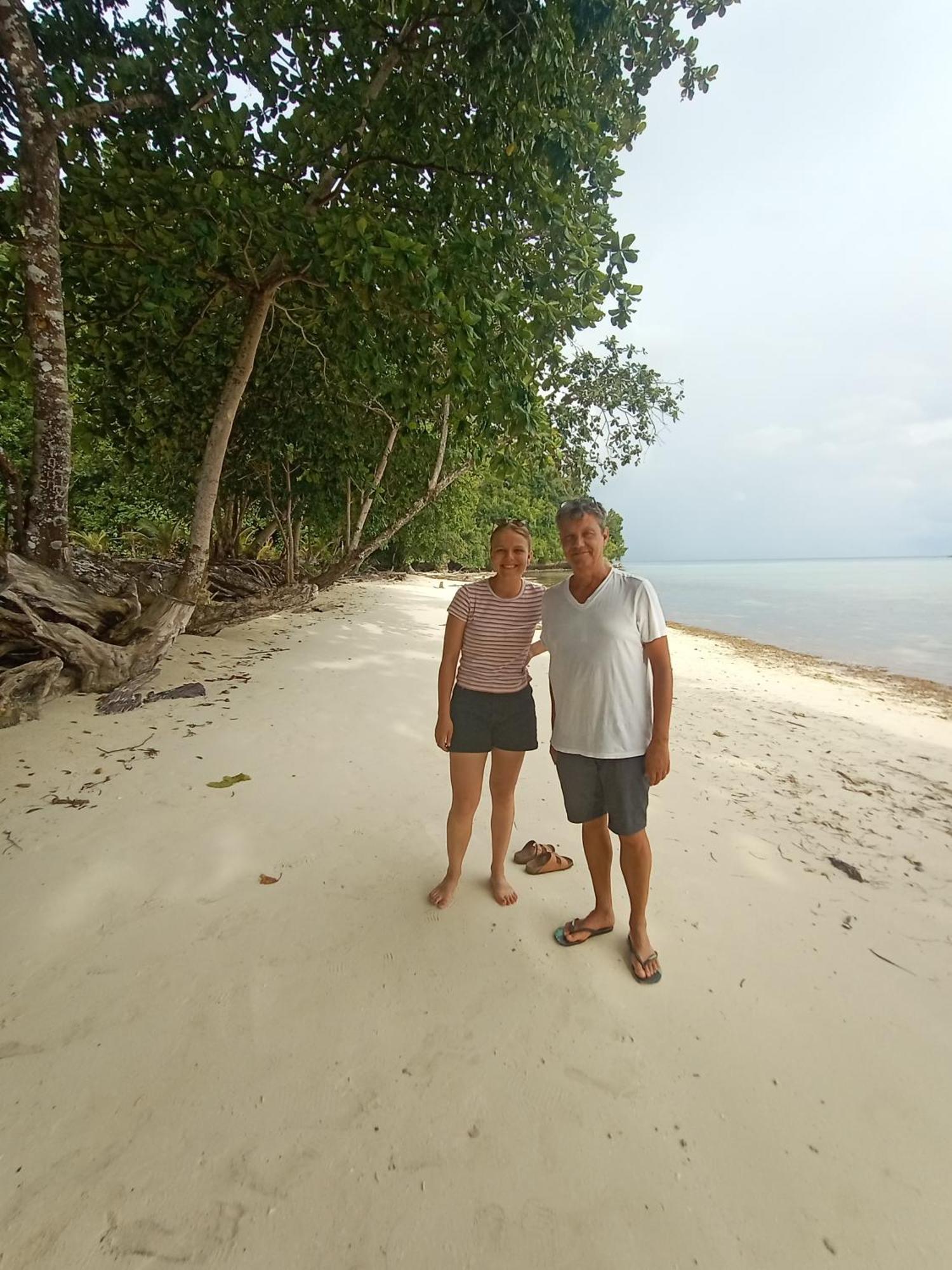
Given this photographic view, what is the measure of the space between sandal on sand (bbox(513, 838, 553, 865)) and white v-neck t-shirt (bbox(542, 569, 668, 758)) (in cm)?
93

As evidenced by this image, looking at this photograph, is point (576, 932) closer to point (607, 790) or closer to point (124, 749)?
point (607, 790)

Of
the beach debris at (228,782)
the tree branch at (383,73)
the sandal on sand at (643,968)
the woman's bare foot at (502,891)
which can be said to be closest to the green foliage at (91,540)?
the tree branch at (383,73)

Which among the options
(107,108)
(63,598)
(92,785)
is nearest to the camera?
(92,785)

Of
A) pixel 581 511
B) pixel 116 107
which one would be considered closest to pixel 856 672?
pixel 581 511

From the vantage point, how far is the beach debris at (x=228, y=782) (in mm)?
3342

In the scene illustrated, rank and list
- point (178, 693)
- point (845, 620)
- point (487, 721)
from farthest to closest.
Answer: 1. point (845, 620)
2. point (178, 693)
3. point (487, 721)

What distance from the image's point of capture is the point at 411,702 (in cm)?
544

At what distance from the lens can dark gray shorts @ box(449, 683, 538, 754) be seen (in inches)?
93.6

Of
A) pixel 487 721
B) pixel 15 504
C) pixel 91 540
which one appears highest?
pixel 15 504

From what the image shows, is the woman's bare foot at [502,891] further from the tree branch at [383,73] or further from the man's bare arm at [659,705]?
the tree branch at [383,73]

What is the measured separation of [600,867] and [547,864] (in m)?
0.50

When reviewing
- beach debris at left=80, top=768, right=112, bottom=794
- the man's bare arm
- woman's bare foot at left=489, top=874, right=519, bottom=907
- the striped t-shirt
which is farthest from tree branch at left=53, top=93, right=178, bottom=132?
woman's bare foot at left=489, top=874, right=519, bottom=907

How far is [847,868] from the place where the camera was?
2.89m

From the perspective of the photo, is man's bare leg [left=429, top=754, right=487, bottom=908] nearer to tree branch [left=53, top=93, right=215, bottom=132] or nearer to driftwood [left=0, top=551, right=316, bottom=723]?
driftwood [left=0, top=551, right=316, bottom=723]
